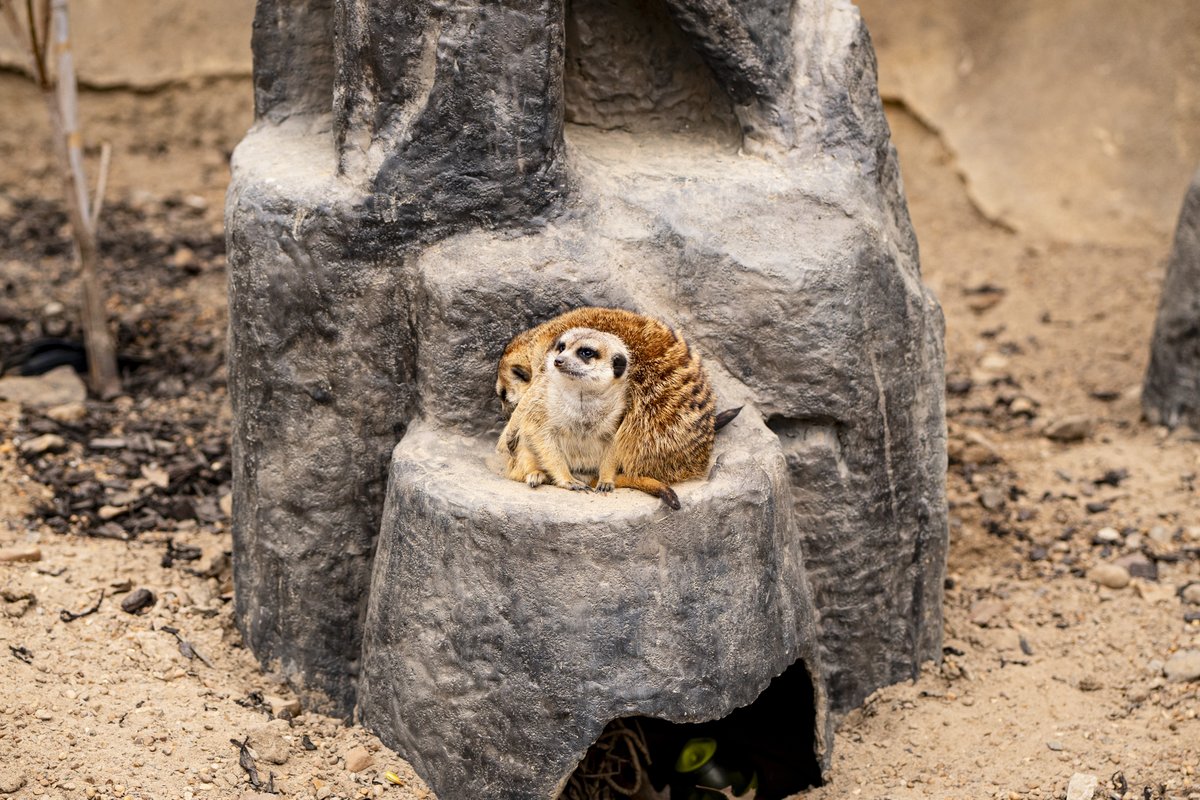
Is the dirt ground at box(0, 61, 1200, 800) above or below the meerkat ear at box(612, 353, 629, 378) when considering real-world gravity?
below

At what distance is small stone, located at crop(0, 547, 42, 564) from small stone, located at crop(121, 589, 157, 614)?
14.3 inches

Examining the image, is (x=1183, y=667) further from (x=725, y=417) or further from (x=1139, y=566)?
(x=725, y=417)

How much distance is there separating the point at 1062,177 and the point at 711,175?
5261 millimetres

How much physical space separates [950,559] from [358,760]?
2.63 meters

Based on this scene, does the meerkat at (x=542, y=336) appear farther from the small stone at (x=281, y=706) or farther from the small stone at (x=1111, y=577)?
the small stone at (x=1111, y=577)

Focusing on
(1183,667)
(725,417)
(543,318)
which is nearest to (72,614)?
(543,318)

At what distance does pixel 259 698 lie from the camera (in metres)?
4.32

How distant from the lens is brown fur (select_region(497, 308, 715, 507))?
148 inches

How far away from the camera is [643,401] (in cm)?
382

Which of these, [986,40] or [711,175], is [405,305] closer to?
[711,175]

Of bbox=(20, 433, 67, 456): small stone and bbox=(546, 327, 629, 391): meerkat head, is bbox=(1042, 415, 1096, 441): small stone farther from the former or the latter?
bbox=(20, 433, 67, 456): small stone

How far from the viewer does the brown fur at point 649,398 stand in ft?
12.4

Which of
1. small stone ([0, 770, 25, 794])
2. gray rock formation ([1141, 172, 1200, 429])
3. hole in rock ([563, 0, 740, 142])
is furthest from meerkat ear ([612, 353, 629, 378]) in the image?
gray rock formation ([1141, 172, 1200, 429])

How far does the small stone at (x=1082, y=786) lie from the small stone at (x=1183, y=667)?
69 centimetres
